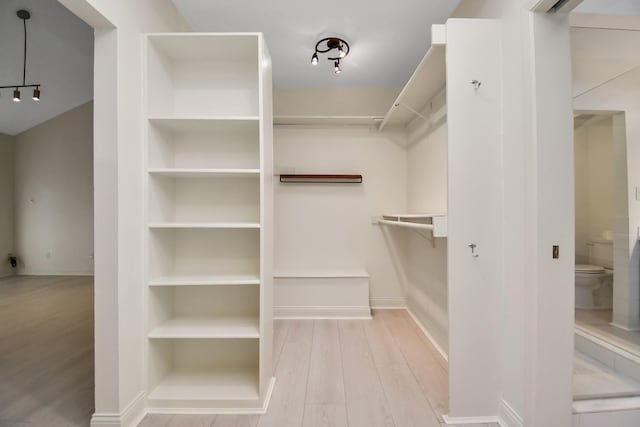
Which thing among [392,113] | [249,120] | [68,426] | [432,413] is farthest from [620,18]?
[68,426]

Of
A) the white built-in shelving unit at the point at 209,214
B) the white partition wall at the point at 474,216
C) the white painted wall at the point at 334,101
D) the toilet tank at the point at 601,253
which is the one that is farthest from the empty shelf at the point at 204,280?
the toilet tank at the point at 601,253

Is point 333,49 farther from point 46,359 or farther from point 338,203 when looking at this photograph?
point 46,359

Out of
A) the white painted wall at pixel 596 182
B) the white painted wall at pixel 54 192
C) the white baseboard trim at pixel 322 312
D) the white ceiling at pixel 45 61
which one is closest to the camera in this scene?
the white painted wall at pixel 596 182

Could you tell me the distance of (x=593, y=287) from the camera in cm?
230

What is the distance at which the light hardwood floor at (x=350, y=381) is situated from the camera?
1526 millimetres

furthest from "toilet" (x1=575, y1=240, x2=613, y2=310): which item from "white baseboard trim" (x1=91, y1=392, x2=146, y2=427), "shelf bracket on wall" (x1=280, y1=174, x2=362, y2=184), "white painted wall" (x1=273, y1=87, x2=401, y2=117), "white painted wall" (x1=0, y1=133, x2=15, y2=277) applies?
"white painted wall" (x1=0, y1=133, x2=15, y2=277)

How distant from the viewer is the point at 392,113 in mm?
2816

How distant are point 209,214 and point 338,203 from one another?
1.75 metres

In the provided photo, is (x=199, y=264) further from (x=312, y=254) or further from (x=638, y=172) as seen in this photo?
(x=638, y=172)

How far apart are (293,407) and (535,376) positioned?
4.25 ft

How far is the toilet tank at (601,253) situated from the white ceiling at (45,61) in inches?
215

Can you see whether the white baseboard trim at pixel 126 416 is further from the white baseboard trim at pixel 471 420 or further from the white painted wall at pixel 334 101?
→ the white painted wall at pixel 334 101

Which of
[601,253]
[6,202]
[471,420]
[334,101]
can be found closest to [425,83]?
[334,101]

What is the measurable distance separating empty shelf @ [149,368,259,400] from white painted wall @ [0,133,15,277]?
579cm
